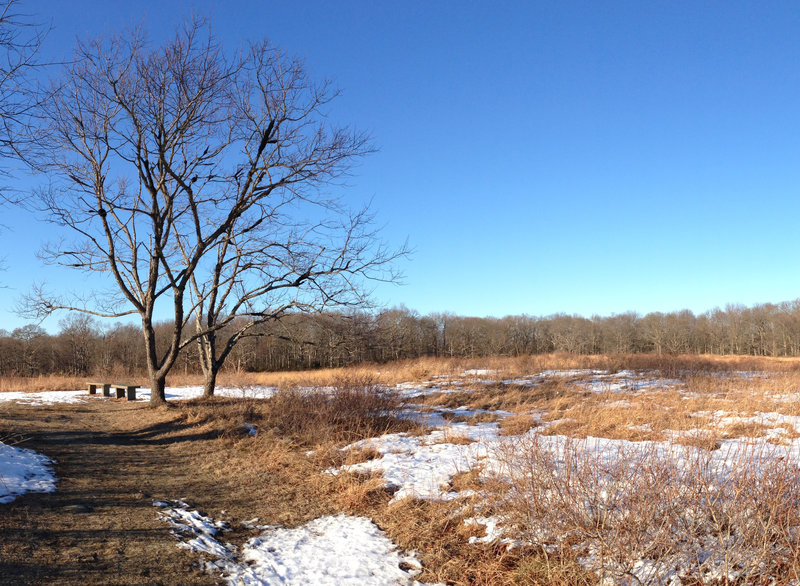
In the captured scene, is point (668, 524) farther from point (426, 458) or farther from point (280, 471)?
point (280, 471)

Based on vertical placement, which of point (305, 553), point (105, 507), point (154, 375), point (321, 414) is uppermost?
point (154, 375)

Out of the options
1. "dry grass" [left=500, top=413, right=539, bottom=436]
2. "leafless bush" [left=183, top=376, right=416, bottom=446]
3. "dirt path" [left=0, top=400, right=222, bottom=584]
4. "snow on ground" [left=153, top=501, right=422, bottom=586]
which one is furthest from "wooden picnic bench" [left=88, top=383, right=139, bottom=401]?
"dry grass" [left=500, top=413, right=539, bottom=436]

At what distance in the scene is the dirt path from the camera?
3.82 meters

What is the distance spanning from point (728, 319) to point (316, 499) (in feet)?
Result: 281

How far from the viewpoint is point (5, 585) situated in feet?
11.2

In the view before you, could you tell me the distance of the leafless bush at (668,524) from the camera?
10.3ft

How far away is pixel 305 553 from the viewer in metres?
4.42

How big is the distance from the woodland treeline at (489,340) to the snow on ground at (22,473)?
74.8ft

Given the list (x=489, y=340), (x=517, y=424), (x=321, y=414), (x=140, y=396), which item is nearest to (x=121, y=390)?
(x=140, y=396)

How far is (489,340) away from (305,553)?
7215 centimetres

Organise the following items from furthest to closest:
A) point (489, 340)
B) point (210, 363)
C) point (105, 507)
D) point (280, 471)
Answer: point (489, 340), point (210, 363), point (280, 471), point (105, 507)

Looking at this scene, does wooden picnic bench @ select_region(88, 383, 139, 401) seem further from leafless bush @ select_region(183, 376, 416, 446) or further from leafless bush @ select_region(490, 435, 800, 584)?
leafless bush @ select_region(490, 435, 800, 584)

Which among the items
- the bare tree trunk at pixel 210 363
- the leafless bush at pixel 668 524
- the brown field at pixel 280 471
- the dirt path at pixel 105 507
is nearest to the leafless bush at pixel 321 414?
the brown field at pixel 280 471

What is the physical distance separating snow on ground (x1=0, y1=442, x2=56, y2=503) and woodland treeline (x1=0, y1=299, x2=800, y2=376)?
74.8 feet
